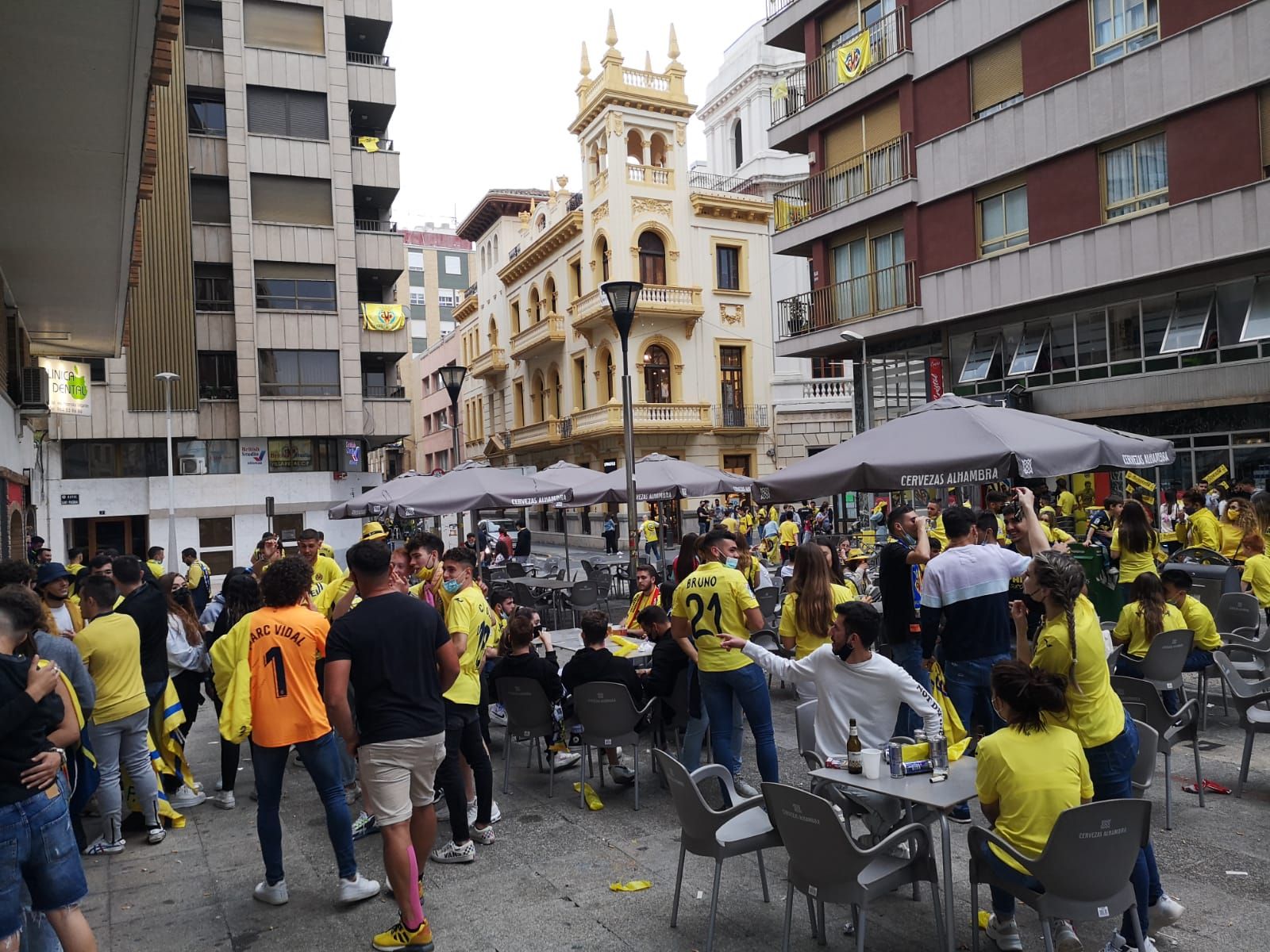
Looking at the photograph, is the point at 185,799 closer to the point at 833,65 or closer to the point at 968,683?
the point at 968,683

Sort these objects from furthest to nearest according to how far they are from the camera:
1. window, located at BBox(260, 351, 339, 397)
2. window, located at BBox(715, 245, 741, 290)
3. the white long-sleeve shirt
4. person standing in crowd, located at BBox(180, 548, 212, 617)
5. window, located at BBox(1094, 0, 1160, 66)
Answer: window, located at BBox(715, 245, 741, 290) → window, located at BBox(260, 351, 339, 397) → window, located at BBox(1094, 0, 1160, 66) → person standing in crowd, located at BBox(180, 548, 212, 617) → the white long-sleeve shirt

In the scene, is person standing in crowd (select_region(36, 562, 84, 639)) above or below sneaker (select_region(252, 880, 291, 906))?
above

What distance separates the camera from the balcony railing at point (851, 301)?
23.1 meters

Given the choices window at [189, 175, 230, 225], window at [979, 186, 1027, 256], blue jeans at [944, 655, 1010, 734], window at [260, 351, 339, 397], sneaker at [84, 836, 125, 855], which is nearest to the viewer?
blue jeans at [944, 655, 1010, 734]

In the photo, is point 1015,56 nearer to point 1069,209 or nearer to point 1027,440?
point 1069,209

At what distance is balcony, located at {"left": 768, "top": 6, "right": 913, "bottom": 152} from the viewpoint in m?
22.7

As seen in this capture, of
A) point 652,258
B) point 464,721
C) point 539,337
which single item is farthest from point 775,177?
point 464,721

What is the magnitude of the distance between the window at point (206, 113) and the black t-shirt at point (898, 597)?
101 feet

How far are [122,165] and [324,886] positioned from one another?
6973mm

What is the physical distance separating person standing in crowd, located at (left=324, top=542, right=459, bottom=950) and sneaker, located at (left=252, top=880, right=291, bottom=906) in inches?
34.8

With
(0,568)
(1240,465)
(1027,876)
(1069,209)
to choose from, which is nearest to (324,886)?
(0,568)

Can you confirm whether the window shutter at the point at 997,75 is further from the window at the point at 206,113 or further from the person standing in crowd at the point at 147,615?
the window at the point at 206,113

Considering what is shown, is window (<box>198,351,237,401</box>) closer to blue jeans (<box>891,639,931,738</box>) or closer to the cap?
the cap

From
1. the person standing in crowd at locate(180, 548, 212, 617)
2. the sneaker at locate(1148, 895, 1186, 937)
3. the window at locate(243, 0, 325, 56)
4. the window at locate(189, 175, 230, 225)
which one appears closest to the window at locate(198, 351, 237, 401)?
the window at locate(189, 175, 230, 225)
